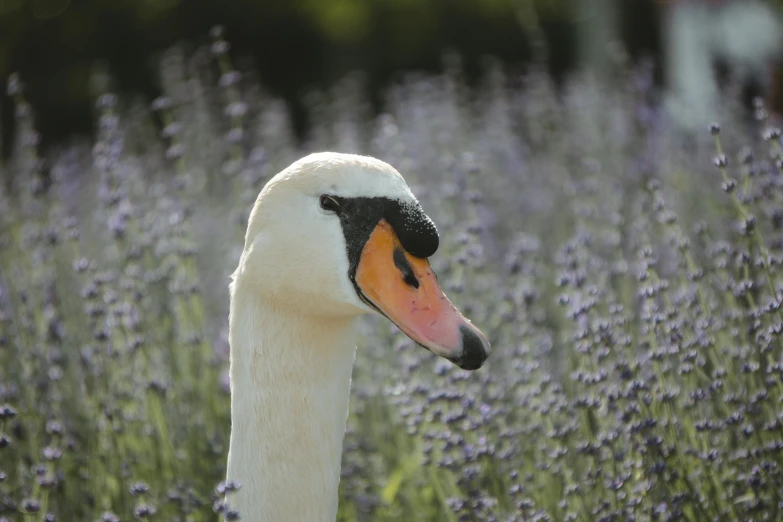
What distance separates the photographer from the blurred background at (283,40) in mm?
9734

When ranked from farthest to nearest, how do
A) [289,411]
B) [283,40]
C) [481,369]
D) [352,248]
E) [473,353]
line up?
[283,40]
[481,369]
[289,411]
[352,248]
[473,353]

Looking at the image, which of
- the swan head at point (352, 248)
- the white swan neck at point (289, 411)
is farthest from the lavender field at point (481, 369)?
the swan head at point (352, 248)

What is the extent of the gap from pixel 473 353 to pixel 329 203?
409mm

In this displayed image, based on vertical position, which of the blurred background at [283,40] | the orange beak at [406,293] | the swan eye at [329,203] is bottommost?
the blurred background at [283,40]

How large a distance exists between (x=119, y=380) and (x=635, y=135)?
10.4ft

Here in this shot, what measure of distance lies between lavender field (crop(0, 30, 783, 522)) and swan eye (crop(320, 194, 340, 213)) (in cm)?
59

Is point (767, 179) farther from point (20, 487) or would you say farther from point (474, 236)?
point (20, 487)

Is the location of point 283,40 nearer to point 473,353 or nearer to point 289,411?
point 289,411

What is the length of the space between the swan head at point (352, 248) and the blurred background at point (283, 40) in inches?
312

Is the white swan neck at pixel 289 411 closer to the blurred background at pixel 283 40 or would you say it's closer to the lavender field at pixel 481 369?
the lavender field at pixel 481 369

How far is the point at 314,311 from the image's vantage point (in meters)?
1.87

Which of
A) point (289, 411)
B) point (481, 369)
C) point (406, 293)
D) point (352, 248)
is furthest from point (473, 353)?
point (481, 369)

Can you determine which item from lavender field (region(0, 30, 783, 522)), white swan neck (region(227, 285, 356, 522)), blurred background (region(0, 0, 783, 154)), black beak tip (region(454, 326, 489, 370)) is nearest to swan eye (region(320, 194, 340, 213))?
white swan neck (region(227, 285, 356, 522))

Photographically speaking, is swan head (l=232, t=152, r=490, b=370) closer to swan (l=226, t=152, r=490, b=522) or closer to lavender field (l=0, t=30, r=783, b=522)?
swan (l=226, t=152, r=490, b=522)
